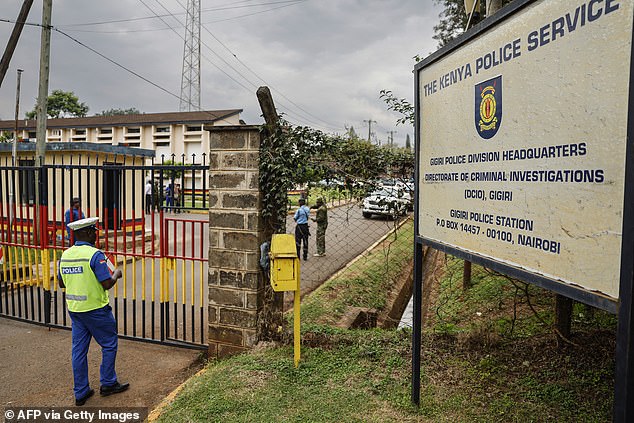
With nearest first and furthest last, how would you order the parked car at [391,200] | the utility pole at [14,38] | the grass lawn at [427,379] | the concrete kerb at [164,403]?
the grass lawn at [427,379] → the concrete kerb at [164,403] → the parked car at [391,200] → the utility pole at [14,38]

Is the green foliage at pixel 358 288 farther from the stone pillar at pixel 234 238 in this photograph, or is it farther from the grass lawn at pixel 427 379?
the stone pillar at pixel 234 238

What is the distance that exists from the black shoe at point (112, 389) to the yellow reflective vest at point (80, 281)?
2.55 feet

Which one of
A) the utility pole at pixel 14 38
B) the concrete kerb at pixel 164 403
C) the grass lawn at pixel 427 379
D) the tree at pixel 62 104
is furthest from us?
the tree at pixel 62 104

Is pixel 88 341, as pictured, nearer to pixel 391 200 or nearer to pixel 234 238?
pixel 234 238

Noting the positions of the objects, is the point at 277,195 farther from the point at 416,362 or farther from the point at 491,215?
the point at 491,215

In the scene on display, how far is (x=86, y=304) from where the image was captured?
4.07 meters

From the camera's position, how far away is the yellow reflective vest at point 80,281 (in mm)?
4055

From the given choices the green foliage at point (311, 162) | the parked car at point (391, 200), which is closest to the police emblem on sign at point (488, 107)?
the green foliage at point (311, 162)

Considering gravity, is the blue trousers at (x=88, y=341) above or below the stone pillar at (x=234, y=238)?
below

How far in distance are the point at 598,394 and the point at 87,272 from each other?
4286 millimetres

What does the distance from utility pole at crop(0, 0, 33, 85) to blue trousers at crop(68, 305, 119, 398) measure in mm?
6770

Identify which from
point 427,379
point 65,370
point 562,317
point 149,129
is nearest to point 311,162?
point 427,379

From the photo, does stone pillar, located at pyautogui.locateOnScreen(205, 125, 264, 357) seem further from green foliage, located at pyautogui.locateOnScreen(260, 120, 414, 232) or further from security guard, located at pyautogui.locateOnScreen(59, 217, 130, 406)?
security guard, located at pyautogui.locateOnScreen(59, 217, 130, 406)

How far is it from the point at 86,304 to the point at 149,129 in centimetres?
3597
